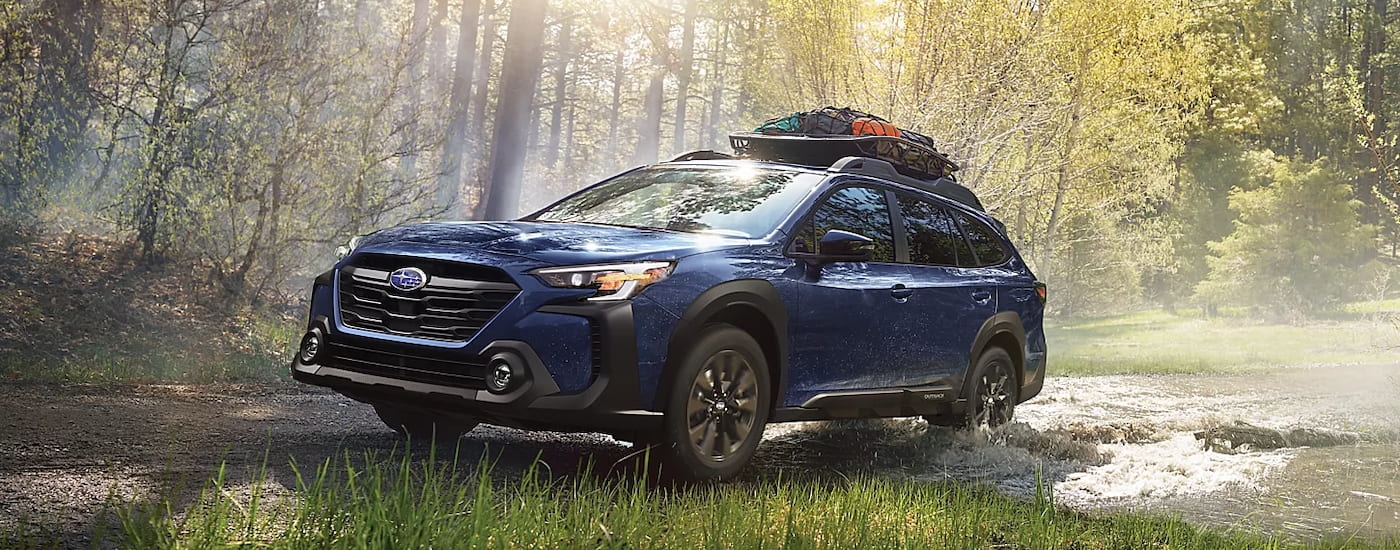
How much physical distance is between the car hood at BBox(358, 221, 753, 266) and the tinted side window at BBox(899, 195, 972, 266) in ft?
6.17

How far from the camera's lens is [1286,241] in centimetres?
3659

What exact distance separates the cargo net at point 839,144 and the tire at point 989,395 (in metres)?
1.32

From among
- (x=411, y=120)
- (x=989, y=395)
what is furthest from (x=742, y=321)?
(x=411, y=120)

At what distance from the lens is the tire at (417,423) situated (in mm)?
7242

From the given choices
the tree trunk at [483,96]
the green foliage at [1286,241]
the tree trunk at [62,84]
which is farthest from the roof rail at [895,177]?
the green foliage at [1286,241]

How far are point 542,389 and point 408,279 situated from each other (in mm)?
829

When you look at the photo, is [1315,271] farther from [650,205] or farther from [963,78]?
[650,205]

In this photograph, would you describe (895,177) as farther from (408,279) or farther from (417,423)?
(408,279)

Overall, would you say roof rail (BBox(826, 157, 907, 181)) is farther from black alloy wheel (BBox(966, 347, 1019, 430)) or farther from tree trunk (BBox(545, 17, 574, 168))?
tree trunk (BBox(545, 17, 574, 168))

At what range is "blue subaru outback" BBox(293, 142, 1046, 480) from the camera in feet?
18.8

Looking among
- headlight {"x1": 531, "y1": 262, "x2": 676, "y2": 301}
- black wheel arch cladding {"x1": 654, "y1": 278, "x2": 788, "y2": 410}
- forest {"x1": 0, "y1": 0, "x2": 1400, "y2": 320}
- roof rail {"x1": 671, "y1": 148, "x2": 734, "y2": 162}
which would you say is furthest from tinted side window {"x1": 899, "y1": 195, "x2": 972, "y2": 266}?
forest {"x1": 0, "y1": 0, "x2": 1400, "y2": 320}

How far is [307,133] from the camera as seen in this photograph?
45.6 feet

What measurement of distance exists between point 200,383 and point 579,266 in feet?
19.0

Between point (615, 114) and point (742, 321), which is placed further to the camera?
point (615, 114)
